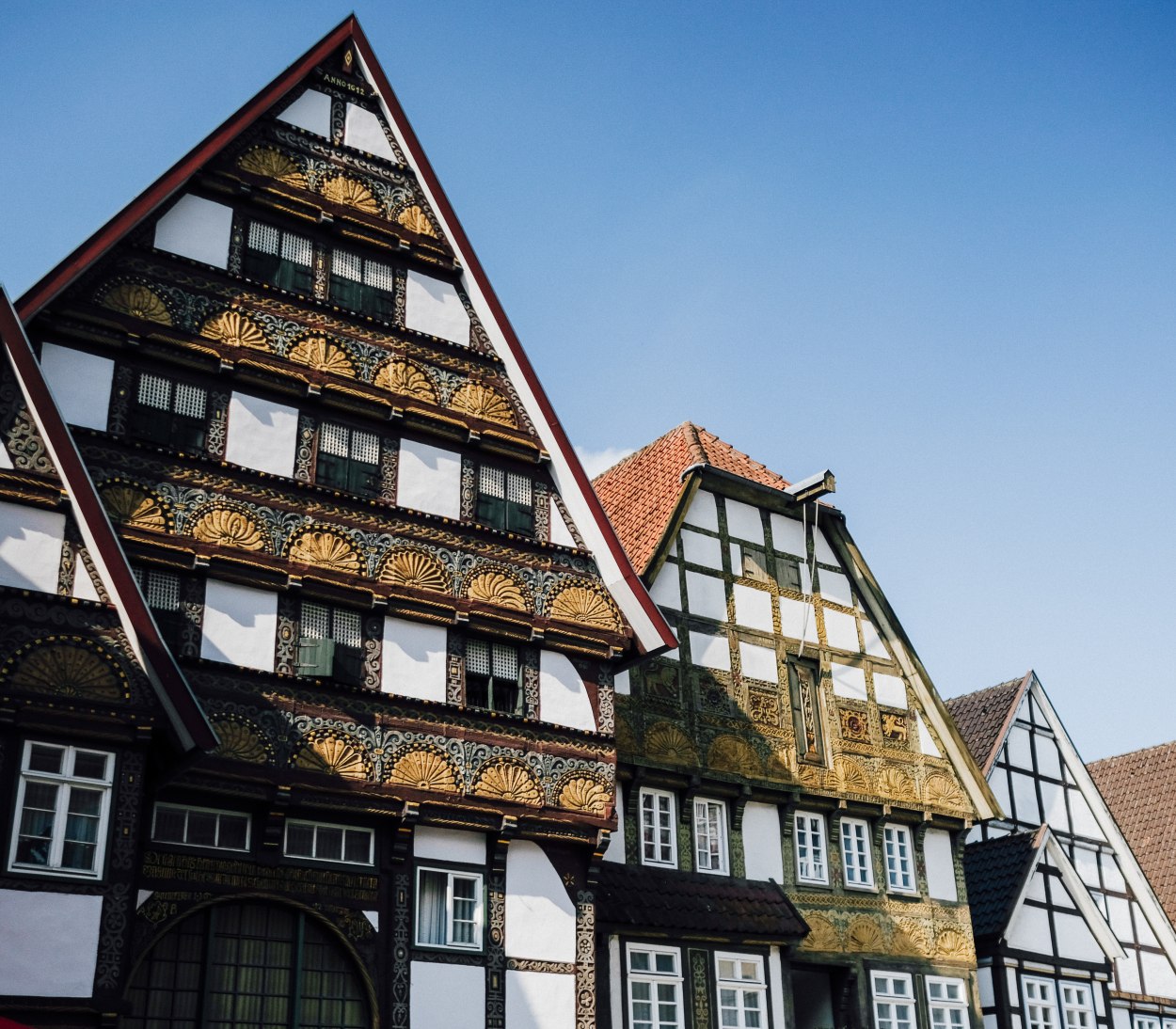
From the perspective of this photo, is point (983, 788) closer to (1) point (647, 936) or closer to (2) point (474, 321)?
(1) point (647, 936)

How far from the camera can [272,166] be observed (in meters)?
18.2

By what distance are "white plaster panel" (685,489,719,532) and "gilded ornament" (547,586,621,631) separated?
3.68 m

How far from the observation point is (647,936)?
18.1 meters

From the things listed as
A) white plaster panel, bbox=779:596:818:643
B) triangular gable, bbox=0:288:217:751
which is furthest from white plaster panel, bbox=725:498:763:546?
triangular gable, bbox=0:288:217:751

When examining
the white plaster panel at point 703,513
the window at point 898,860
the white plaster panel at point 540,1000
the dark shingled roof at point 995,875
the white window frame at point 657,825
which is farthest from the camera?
the dark shingled roof at point 995,875

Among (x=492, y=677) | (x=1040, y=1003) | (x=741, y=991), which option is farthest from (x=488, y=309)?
(x=1040, y=1003)

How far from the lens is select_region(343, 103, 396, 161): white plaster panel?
62.6ft

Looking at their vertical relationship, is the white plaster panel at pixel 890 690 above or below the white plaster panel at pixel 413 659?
above

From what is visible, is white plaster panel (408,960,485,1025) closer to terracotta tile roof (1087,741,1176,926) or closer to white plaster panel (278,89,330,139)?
white plaster panel (278,89,330,139)

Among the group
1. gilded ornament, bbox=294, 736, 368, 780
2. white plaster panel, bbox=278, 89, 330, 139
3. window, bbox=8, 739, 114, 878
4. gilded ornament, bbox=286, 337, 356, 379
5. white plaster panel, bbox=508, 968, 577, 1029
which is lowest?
white plaster panel, bbox=508, 968, 577, 1029

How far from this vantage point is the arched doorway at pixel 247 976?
13898mm

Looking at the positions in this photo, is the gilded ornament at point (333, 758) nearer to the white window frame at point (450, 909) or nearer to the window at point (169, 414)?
the white window frame at point (450, 909)

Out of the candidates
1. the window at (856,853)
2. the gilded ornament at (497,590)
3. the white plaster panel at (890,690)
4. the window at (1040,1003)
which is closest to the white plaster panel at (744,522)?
the white plaster panel at (890,690)

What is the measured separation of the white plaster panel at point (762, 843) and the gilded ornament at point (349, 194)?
9.32 metres
